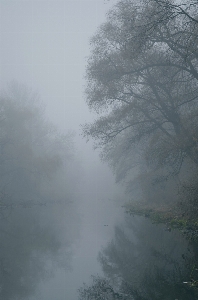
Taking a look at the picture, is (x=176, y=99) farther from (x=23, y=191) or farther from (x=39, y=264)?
(x=23, y=191)

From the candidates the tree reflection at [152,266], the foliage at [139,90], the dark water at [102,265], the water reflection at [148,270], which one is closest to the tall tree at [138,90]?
the foliage at [139,90]

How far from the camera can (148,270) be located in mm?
6043

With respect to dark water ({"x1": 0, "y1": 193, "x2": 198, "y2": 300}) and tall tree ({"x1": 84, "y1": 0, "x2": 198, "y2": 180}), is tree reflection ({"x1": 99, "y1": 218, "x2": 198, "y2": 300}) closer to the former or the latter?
dark water ({"x1": 0, "y1": 193, "x2": 198, "y2": 300})

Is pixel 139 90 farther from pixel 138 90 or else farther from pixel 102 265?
pixel 102 265

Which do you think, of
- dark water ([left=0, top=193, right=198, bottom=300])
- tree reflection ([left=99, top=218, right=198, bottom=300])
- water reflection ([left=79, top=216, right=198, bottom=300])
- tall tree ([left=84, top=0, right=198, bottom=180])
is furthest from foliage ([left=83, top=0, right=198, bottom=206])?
water reflection ([left=79, top=216, right=198, bottom=300])

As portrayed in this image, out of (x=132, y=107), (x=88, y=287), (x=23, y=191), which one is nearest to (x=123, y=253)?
(x=88, y=287)

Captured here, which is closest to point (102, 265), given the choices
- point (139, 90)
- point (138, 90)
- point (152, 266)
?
point (152, 266)

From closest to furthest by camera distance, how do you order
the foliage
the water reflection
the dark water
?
the water reflection
the dark water
the foliage

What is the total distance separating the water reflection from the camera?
15.3 feet

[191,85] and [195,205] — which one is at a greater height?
[191,85]

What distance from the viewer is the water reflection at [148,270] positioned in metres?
4.66

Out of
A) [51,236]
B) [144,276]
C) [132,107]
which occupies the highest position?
[132,107]

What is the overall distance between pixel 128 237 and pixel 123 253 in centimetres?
287

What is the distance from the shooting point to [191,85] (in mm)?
15641
